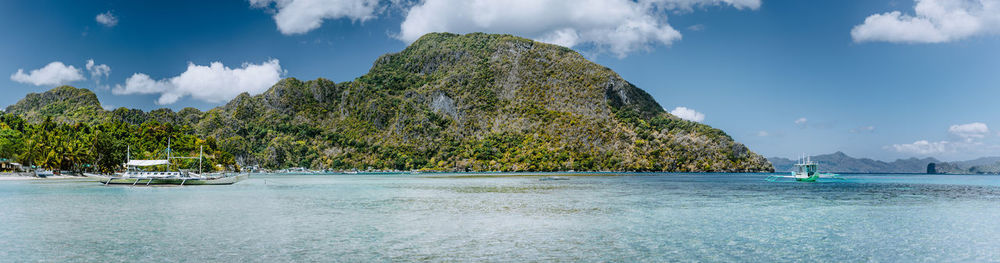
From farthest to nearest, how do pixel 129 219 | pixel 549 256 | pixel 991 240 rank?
pixel 129 219 → pixel 991 240 → pixel 549 256

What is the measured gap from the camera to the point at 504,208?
4850 cm

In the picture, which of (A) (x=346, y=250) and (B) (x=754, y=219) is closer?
(A) (x=346, y=250)

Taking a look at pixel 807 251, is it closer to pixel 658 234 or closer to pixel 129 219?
pixel 658 234

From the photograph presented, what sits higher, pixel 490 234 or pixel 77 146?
pixel 77 146

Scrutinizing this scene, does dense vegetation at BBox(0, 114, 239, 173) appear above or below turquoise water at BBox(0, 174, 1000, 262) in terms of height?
above

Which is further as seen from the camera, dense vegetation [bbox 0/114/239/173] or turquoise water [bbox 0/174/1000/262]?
dense vegetation [bbox 0/114/239/173]

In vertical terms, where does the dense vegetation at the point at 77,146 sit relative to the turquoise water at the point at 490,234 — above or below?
above

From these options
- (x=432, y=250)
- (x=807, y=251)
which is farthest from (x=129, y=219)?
(x=807, y=251)

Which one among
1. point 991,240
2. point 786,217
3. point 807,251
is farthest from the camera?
point 786,217

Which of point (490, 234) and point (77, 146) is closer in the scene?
point (490, 234)

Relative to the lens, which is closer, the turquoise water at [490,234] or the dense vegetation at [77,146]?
the turquoise water at [490,234]

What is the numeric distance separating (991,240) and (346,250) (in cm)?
3285

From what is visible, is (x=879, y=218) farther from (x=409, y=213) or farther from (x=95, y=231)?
(x=95, y=231)

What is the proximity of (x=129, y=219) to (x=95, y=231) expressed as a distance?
22.4 feet
